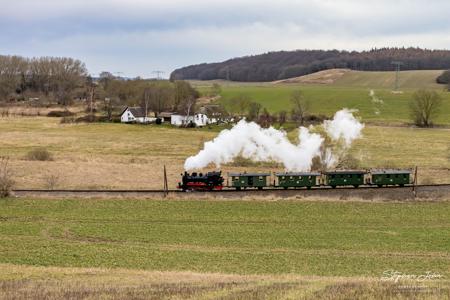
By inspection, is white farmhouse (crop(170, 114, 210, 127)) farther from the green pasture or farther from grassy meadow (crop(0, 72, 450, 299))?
the green pasture

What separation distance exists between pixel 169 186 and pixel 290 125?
55.1 meters

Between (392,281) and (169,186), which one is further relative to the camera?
(169,186)

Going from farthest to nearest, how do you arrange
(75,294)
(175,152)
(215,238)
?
(175,152) → (215,238) → (75,294)

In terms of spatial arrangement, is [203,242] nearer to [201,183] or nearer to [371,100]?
[201,183]

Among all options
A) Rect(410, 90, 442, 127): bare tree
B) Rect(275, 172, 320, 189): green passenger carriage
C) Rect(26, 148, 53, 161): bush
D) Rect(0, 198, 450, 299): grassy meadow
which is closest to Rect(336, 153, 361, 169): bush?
Rect(275, 172, 320, 189): green passenger carriage

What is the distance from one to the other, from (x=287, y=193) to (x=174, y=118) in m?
73.3

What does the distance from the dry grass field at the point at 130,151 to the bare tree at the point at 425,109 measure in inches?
Answer: 238

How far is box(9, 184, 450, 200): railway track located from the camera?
46.4 m

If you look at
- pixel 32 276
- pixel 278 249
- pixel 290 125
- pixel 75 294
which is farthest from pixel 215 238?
pixel 290 125

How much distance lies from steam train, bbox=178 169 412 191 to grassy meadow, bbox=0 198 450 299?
291 cm

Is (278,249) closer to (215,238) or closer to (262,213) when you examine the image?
(215,238)

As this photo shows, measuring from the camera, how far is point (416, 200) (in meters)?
45.8

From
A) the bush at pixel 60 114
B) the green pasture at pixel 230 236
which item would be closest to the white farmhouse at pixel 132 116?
the bush at pixel 60 114

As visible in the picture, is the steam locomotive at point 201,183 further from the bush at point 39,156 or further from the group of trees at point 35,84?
the group of trees at point 35,84
